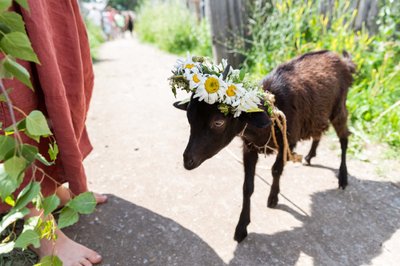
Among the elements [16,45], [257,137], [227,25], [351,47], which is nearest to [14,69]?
[16,45]

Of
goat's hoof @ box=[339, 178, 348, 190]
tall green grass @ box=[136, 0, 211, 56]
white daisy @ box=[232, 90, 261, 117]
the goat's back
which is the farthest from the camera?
tall green grass @ box=[136, 0, 211, 56]

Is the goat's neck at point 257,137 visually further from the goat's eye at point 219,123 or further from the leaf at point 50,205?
the leaf at point 50,205

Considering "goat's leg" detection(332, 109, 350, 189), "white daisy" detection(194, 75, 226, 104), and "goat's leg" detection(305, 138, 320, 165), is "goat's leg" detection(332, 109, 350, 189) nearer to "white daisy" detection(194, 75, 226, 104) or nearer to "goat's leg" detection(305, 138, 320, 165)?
"goat's leg" detection(305, 138, 320, 165)

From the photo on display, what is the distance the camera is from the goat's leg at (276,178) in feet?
8.39

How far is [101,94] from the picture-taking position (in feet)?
19.2

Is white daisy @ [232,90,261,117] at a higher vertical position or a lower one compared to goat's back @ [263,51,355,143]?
higher

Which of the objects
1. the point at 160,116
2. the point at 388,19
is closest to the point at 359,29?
the point at 388,19

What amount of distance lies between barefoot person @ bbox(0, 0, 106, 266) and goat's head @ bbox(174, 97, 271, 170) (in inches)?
27.5

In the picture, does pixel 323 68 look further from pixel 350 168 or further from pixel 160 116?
pixel 160 116

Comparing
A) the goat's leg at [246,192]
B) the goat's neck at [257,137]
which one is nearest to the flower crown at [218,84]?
the goat's neck at [257,137]

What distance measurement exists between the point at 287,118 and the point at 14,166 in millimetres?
2006

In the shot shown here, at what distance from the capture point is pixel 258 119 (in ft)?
6.32

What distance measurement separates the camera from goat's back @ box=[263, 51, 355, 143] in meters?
2.46

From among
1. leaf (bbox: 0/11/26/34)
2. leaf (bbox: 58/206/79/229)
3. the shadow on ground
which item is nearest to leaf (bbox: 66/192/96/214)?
leaf (bbox: 58/206/79/229)
